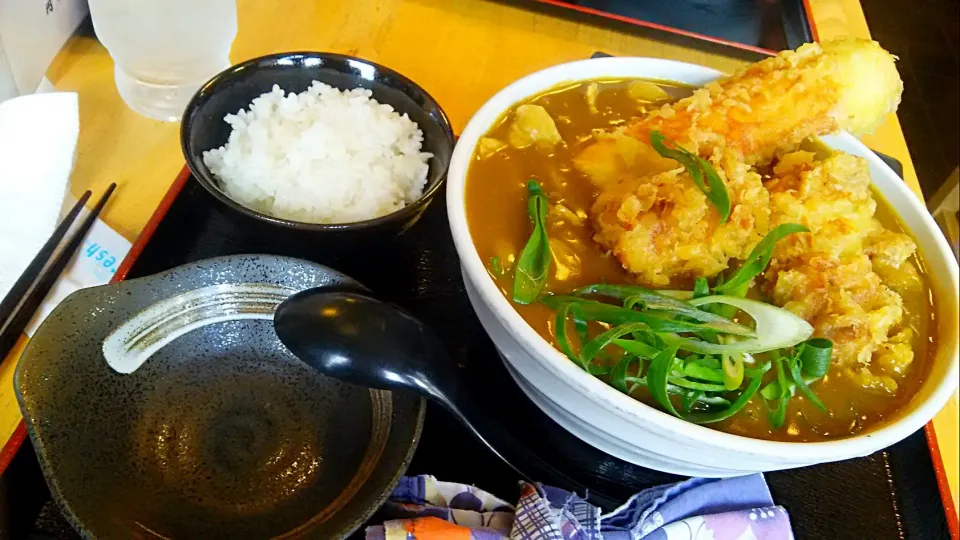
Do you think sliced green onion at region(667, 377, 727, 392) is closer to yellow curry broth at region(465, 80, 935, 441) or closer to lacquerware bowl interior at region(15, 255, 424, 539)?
yellow curry broth at region(465, 80, 935, 441)

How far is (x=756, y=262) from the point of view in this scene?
1.02m

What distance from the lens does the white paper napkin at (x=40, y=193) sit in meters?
1.21

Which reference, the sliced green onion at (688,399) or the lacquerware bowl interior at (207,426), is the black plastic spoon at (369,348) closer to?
the lacquerware bowl interior at (207,426)

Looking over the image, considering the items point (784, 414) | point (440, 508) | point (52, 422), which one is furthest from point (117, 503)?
point (784, 414)

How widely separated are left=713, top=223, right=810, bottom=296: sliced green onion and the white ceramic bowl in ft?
0.71

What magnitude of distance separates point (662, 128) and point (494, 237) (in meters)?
0.34

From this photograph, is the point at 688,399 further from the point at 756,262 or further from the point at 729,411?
the point at 756,262

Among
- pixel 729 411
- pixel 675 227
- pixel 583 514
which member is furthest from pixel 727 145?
pixel 583 514

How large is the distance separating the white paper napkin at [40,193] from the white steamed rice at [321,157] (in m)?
0.24

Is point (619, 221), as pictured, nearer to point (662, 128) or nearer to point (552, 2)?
point (662, 128)

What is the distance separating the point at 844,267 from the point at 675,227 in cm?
25

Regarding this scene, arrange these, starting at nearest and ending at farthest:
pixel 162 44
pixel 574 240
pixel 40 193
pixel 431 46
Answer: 1. pixel 574 240
2. pixel 40 193
3. pixel 162 44
4. pixel 431 46

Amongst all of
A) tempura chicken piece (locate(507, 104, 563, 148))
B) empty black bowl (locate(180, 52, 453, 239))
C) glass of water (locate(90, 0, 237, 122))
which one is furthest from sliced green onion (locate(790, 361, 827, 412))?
glass of water (locate(90, 0, 237, 122))

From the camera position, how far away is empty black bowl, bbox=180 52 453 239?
1.29 m
